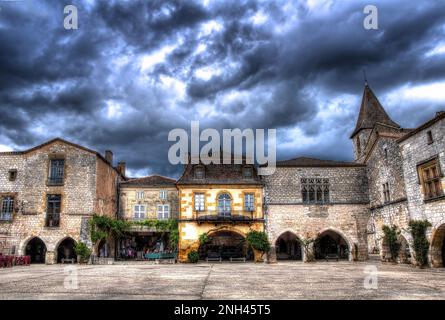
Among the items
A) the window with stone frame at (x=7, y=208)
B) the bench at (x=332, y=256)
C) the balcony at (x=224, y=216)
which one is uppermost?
the window with stone frame at (x=7, y=208)

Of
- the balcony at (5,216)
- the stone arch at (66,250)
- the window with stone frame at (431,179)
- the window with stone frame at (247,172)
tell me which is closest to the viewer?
the window with stone frame at (431,179)

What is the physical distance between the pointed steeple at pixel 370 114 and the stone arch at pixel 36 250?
32864 mm

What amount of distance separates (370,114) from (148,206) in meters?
25.8

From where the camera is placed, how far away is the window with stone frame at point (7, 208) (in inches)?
1047

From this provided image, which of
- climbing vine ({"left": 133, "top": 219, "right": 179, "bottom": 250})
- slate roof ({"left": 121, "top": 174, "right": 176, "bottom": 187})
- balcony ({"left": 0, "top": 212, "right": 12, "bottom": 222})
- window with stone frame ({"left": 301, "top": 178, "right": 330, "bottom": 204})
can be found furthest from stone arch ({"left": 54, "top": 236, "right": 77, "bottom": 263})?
window with stone frame ({"left": 301, "top": 178, "right": 330, "bottom": 204})

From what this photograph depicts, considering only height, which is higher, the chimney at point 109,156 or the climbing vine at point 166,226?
the chimney at point 109,156

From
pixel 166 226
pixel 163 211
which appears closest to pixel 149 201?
pixel 163 211

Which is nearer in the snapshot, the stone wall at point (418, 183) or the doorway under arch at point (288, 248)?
the stone wall at point (418, 183)

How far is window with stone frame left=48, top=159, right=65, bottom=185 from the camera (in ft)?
88.8

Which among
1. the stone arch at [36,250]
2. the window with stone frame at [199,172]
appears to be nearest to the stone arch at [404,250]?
the window with stone frame at [199,172]

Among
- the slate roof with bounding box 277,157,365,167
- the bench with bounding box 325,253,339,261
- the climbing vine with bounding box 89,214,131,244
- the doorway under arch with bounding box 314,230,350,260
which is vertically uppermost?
the slate roof with bounding box 277,157,365,167

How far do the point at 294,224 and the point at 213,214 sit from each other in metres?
6.12

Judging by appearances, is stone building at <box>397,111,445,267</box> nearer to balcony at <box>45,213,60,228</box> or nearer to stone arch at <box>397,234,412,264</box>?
stone arch at <box>397,234,412,264</box>

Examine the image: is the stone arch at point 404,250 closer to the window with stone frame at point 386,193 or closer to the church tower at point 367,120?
the window with stone frame at point 386,193
